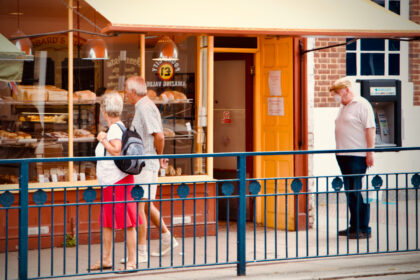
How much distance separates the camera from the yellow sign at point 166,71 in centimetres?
974

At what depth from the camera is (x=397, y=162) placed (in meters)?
13.3

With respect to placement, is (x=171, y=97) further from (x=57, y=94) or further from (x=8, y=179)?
(x=8, y=179)

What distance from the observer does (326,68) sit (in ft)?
41.8

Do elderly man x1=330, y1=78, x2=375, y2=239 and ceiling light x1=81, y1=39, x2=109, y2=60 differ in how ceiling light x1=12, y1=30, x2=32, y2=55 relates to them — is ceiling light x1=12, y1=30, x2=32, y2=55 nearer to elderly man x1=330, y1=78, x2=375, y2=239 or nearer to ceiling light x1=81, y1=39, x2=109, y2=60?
ceiling light x1=81, y1=39, x2=109, y2=60

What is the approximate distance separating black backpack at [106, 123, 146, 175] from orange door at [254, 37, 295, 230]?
3135mm

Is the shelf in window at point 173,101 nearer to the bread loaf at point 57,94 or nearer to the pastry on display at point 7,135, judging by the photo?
the bread loaf at point 57,94

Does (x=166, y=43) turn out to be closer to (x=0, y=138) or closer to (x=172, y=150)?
(x=172, y=150)

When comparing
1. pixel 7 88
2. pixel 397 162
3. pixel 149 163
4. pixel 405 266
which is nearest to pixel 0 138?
pixel 7 88

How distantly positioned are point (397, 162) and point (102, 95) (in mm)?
6019

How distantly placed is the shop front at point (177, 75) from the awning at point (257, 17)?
0.02 metres

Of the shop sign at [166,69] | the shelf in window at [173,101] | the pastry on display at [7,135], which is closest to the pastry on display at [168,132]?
the shelf in window at [173,101]

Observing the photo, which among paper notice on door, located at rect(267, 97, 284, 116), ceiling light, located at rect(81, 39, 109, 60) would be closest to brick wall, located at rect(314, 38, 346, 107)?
paper notice on door, located at rect(267, 97, 284, 116)

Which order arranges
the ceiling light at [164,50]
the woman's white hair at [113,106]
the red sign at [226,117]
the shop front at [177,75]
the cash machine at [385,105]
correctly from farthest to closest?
the cash machine at [385,105]
the red sign at [226,117]
the ceiling light at [164,50]
the shop front at [177,75]
the woman's white hair at [113,106]

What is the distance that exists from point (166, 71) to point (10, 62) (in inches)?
102
